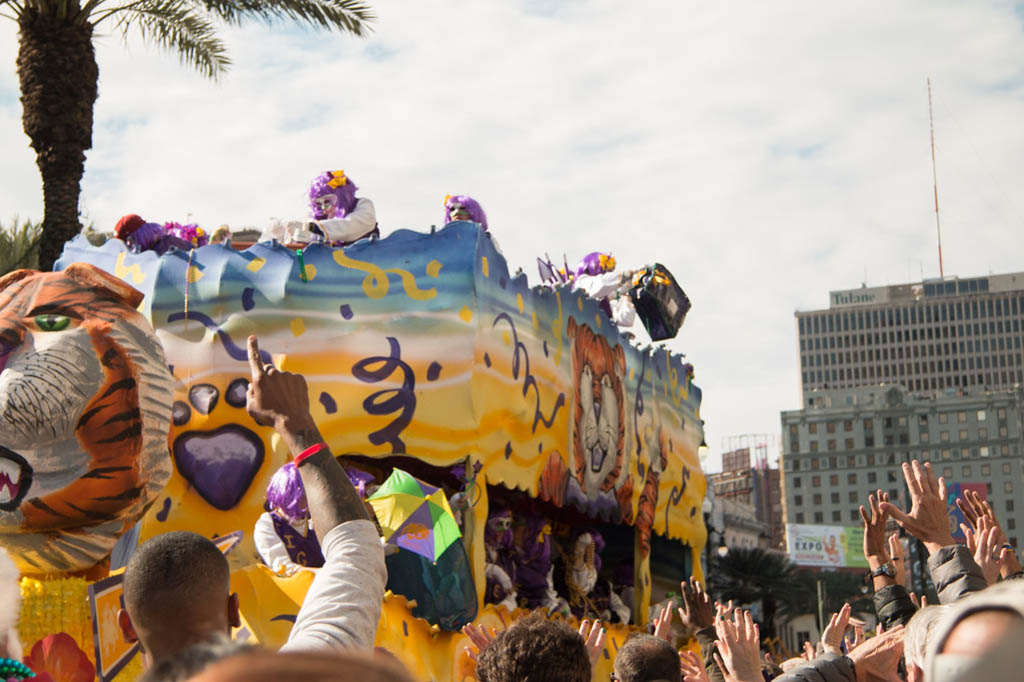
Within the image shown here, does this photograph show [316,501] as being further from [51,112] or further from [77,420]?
[51,112]

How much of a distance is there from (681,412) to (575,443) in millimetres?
4475

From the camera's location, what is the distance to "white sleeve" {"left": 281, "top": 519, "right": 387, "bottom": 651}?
275 centimetres

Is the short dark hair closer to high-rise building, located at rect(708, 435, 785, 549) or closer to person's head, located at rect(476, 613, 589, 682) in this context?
person's head, located at rect(476, 613, 589, 682)

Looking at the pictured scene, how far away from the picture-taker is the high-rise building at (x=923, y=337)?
132125 millimetres

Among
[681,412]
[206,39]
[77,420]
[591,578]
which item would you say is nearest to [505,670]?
[77,420]

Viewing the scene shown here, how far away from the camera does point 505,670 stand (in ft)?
10.6

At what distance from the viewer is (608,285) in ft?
50.8

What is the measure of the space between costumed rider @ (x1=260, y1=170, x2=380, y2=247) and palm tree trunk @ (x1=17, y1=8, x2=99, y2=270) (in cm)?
302

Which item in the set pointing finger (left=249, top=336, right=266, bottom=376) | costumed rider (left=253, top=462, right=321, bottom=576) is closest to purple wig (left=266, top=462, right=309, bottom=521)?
costumed rider (left=253, top=462, right=321, bottom=576)

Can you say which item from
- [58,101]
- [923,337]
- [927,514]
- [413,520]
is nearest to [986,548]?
[927,514]

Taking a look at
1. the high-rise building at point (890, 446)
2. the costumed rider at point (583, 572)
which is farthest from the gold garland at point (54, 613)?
the high-rise building at point (890, 446)

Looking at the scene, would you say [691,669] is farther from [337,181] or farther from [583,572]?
[583,572]

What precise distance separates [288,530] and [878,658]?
5016 millimetres

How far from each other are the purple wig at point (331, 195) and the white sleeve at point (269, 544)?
4.17 meters
